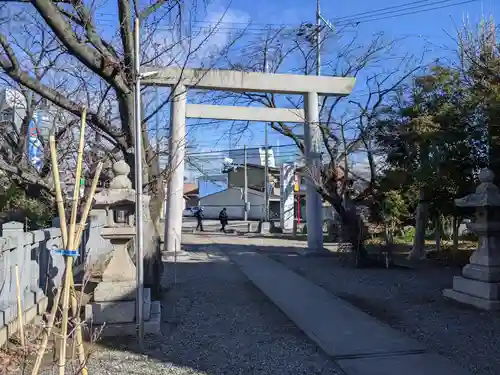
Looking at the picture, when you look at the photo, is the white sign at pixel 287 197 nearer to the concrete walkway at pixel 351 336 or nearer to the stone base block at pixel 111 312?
the concrete walkway at pixel 351 336

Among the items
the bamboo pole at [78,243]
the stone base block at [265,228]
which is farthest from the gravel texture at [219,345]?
the stone base block at [265,228]

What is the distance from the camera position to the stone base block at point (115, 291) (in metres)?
6.18

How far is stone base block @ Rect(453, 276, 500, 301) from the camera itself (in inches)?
301

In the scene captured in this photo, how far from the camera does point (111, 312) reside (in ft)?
20.2

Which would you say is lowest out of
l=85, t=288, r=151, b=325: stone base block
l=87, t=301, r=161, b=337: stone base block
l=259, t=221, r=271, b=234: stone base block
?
l=87, t=301, r=161, b=337: stone base block

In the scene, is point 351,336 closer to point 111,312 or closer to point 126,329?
point 126,329

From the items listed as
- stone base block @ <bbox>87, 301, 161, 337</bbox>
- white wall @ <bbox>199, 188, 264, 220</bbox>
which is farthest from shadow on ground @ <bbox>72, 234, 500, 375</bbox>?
white wall @ <bbox>199, 188, 264, 220</bbox>

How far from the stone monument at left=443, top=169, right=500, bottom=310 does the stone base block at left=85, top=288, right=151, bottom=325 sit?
5264 mm

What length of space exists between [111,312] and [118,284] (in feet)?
1.15

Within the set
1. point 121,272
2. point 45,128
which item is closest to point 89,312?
point 121,272

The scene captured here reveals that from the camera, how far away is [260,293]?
9.24 m

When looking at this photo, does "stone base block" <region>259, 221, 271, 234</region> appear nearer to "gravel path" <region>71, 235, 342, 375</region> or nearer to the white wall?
"gravel path" <region>71, 235, 342, 375</region>

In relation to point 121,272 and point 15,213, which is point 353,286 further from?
point 15,213

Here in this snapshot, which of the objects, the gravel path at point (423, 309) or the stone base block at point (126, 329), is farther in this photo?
the stone base block at point (126, 329)
